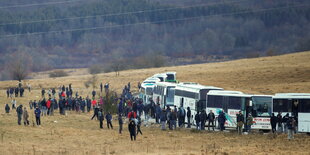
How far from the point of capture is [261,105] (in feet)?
122

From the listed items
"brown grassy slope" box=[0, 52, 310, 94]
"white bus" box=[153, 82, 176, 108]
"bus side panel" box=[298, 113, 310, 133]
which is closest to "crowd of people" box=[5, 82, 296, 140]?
"bus side panel" box=[298, 113, 310, 133]

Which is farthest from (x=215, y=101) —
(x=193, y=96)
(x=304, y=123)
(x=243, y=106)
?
(x=304, y=123)

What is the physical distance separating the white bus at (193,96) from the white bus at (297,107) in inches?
227

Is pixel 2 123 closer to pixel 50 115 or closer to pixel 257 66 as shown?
pixel 50 115

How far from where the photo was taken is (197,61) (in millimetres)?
172750

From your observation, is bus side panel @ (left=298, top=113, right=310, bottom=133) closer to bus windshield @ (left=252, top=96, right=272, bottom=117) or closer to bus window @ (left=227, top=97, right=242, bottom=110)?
bus windshield @ (left=252, top=96, right=272, bottom=117)

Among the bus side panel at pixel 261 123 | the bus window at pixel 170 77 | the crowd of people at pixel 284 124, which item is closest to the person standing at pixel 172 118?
the bus side panel at pixel 261 123

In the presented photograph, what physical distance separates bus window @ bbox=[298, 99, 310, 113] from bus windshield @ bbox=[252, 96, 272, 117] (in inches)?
75.9

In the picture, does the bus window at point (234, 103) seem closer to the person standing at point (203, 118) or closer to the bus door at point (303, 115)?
the person standing at point (203, 118)

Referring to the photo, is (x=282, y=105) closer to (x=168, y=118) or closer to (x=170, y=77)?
(x=168, y=118)

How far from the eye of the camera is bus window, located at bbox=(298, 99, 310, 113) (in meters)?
35.6

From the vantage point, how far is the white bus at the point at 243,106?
36.7 meters

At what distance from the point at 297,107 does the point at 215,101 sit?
5337 millimetres

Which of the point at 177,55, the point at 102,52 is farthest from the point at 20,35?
the point at 177,55
